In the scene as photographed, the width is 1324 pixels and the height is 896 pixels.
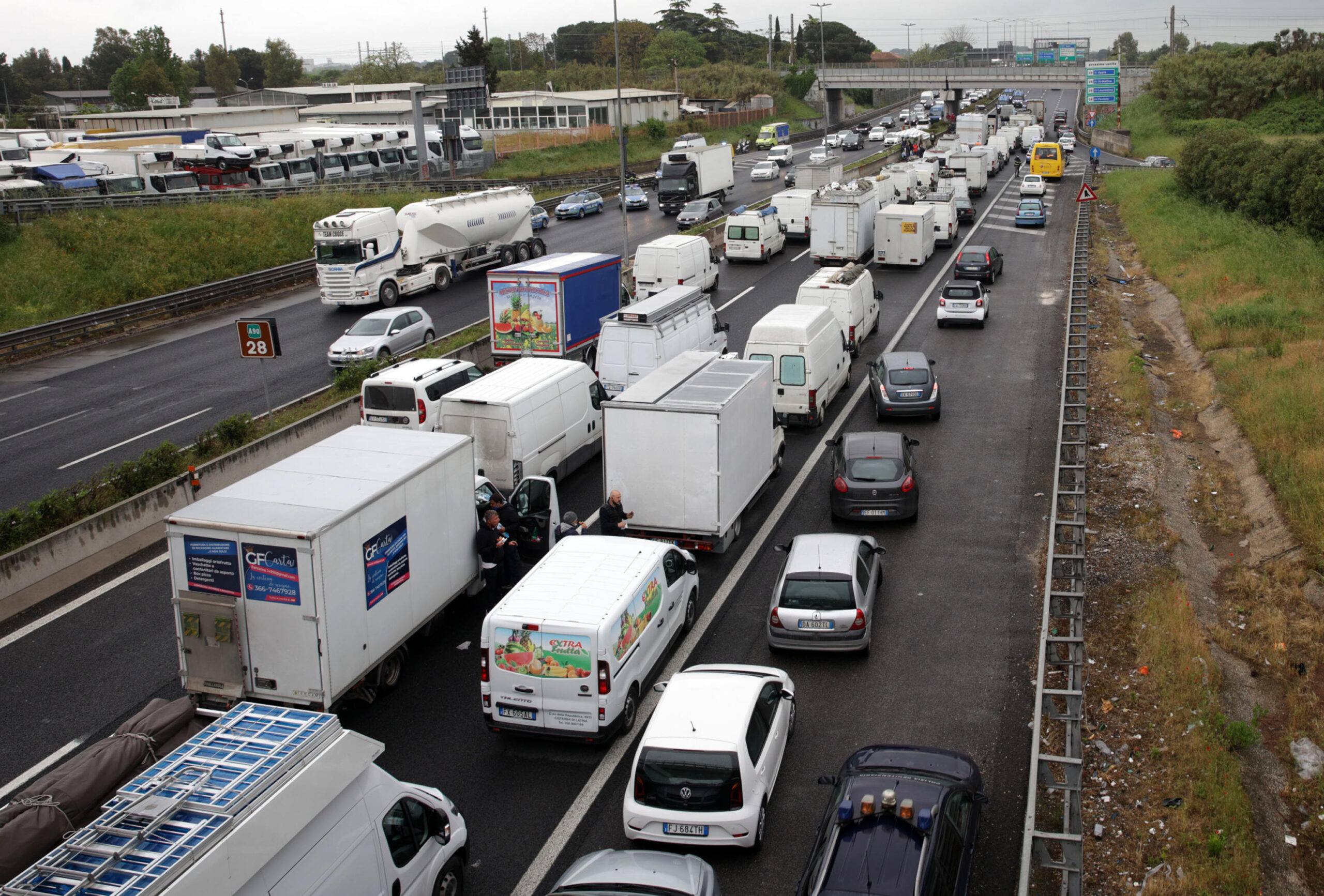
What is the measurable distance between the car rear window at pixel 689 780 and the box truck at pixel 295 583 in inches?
153

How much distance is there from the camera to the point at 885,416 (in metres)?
22.8

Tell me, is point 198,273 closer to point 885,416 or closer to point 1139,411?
point 885,416

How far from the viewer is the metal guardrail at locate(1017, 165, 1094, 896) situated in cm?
904

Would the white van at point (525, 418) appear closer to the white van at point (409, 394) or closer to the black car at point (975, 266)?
the white van at point (409, 394)

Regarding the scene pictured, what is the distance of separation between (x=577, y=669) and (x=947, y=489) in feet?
34.1

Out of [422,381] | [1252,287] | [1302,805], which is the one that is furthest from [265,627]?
[1252,287]

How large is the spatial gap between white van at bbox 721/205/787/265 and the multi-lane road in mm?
18093

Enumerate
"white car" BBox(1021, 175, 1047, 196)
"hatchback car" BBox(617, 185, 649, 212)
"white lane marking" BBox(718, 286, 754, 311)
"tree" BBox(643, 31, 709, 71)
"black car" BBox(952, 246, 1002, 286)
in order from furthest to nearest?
"tree" BBox(643, 31, 709, 71) < "hatchback car" BBox(617, 185, 649, 212) < "white car" BBox(1021, 175, 1047, 196) < "black car" BBox(952, 246, 1002, 286) < "white lane marking" BBox(718, 286, 754, 311)

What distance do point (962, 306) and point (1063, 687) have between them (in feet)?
65.8

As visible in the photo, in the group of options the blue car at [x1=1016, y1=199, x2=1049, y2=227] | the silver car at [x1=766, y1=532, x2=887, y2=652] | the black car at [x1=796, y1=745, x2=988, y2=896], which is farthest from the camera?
the blue car at [x1=1016, y1=199, x2=1049, y2=227]

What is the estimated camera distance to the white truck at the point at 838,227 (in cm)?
3888

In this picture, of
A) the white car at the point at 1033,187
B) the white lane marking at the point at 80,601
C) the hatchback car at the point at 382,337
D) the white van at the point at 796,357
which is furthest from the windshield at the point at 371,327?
the white car at the point at 1033,187

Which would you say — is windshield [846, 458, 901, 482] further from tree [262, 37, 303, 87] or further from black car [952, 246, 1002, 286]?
tree [262, 37, 303, 87]

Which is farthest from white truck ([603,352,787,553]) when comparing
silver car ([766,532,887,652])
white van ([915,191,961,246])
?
white van ([915,191,961,246])
